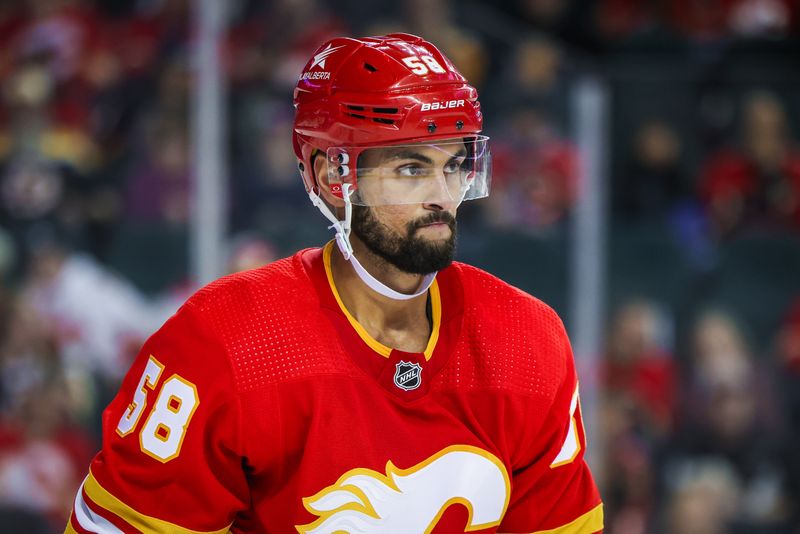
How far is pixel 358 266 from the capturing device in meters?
2.09

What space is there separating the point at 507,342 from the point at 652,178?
9.26 feet

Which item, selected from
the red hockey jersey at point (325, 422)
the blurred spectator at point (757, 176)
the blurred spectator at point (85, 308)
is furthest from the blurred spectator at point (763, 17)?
the red hockey jersey at point (325, 422)

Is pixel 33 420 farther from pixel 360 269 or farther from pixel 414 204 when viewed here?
pixel 414 204

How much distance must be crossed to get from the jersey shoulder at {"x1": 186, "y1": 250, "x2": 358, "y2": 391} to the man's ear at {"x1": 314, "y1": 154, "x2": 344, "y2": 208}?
5.3 inches

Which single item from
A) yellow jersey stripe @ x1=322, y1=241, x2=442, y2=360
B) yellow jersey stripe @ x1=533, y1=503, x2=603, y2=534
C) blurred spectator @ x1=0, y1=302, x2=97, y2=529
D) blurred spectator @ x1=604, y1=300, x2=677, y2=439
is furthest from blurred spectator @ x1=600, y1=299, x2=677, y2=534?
yellow jersey stripe @ x1=322, y1=241, x2=442, y2=360

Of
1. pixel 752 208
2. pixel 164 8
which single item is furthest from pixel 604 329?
pixel 164 8

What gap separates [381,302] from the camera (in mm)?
2113

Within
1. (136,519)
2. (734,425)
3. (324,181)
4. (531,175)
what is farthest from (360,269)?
(734,425)

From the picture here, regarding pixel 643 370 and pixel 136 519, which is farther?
pixel 643 370

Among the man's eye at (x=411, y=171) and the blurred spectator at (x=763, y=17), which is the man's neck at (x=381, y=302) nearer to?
the man's eye at (x=411, y=171)

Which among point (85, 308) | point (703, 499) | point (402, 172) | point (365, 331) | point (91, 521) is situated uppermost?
point (402, 172)

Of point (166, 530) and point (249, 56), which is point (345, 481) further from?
point (249, 56)

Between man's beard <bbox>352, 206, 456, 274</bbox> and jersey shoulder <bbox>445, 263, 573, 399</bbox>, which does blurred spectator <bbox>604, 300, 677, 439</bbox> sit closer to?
jersey shoulder <bbox>445, 263, 573, 399</bbox>

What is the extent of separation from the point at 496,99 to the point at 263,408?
2.60 metres
